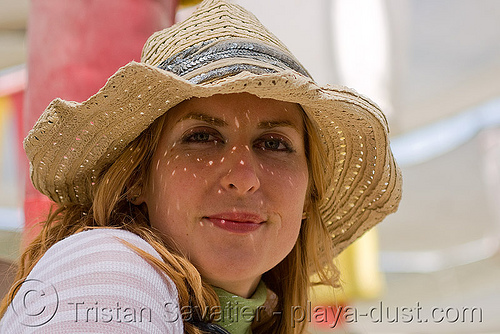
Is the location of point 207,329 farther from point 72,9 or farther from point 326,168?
point 72,9

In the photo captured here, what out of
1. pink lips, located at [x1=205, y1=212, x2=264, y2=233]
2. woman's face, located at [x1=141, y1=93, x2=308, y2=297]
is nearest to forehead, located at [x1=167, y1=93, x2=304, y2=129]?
woman's face, located at [x1=141, y1=93, x2=308, y2=297]

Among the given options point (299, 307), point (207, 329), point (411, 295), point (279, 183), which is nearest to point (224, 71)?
point (279, 183)

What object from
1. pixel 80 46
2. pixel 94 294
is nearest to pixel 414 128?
pixel 80 46

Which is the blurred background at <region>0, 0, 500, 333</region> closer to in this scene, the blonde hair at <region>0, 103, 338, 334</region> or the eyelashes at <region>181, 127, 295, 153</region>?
the blonde hair at <region>0, 103, 338, 334</region>

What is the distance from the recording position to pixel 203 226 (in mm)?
1076

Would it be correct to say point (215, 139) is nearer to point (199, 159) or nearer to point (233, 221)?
point (199, 159)

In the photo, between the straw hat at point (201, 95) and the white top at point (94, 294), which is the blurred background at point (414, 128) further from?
the white top at point (94, 294)

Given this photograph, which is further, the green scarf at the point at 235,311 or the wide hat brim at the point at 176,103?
the green scarf at the point at 235,311

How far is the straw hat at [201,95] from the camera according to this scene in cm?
101

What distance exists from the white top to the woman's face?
0.19m

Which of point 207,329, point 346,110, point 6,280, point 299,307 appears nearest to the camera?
point 207,329

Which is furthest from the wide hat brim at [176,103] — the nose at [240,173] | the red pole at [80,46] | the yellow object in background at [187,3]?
the yellow object in background at [187,3]

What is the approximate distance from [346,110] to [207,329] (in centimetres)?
47

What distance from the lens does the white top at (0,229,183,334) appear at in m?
0.77
